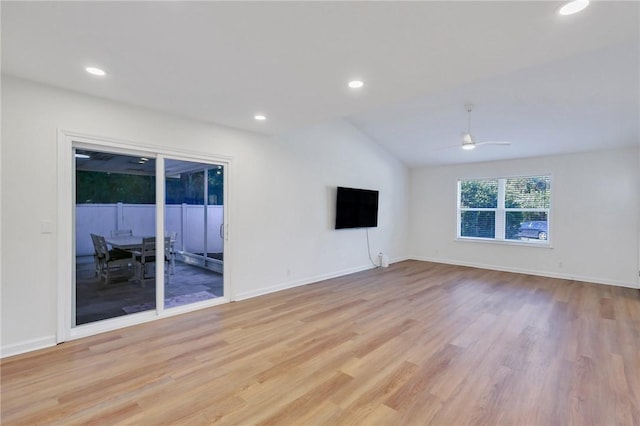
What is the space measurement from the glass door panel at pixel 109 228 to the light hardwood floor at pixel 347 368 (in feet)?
2.10

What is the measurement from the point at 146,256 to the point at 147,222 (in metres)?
0.52

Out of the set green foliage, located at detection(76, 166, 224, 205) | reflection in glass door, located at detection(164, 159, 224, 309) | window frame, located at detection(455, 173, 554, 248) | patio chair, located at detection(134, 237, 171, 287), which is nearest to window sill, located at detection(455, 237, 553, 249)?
window frame, located at detection(455, 173, 554, 248)

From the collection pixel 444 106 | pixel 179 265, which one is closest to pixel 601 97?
pixel 444 106

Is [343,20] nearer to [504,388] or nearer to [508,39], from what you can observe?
[508,39]

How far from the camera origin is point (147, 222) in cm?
384

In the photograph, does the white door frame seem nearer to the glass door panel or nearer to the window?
the glass door panel

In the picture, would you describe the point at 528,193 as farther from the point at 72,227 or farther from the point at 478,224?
the point at 72,227

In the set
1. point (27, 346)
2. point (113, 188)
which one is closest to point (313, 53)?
point (113, 188)

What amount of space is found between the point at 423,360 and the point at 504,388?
0.66m

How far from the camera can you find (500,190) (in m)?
7.10

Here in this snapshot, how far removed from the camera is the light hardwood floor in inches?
82.6

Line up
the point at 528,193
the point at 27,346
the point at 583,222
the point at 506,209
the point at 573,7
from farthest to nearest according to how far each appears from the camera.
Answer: the point at 506,209 → the point at 528,193 → the point at 583,222 → the point at 27,346 → the point at 573,7

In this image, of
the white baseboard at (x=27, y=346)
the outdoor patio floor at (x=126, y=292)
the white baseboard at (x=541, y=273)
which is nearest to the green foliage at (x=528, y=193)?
the white baseboard at (x=541, y=273)

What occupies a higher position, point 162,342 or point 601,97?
point 601,97
